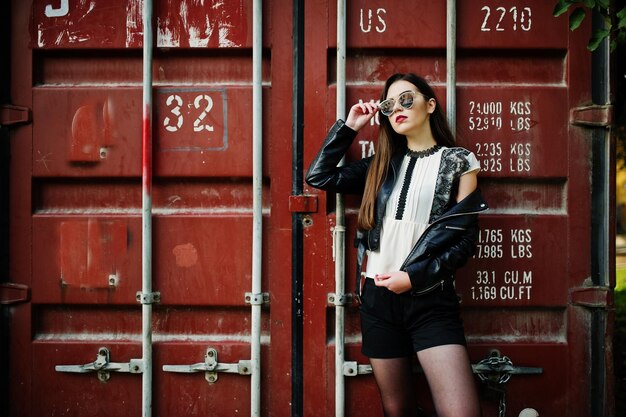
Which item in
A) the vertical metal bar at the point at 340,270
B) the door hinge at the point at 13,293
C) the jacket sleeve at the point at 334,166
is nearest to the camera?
the jacket sleeve at the point at 334,166

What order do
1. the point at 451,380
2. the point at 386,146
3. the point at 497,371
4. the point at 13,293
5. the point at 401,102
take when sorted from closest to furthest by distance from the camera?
the point at 451,380 < the point at 401,102 < the point at 386,146 < the point at 497,371 < the point at 13,293

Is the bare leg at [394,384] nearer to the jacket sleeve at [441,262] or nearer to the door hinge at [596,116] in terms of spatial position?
the jacket sleeve at [441,262]

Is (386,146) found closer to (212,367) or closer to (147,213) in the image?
(147,213)

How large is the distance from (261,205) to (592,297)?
64.7 inches

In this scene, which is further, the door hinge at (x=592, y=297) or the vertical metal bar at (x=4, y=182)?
the vertical metal bar at (x=4, y=182)

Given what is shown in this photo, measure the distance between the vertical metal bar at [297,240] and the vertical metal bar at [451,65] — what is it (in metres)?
0.69

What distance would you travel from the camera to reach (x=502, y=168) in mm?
2586

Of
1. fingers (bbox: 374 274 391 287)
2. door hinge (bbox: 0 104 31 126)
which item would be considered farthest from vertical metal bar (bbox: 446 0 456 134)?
door hinge (bbox: 0 104 31 126)

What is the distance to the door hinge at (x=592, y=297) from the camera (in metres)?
2.55

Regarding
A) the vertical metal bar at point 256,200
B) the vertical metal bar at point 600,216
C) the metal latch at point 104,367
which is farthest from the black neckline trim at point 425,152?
the metal latch at point 104,367

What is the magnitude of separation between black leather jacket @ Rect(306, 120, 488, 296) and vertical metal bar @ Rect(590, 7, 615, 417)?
0.75 meters

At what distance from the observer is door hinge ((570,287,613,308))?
8.36 feet

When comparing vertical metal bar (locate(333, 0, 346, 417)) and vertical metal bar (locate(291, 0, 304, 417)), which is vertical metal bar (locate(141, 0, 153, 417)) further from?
vertical metal bar (locate(333, 0, 346, 417))

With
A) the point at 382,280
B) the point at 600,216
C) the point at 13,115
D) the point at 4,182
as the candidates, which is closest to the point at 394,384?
the point at 382,280
